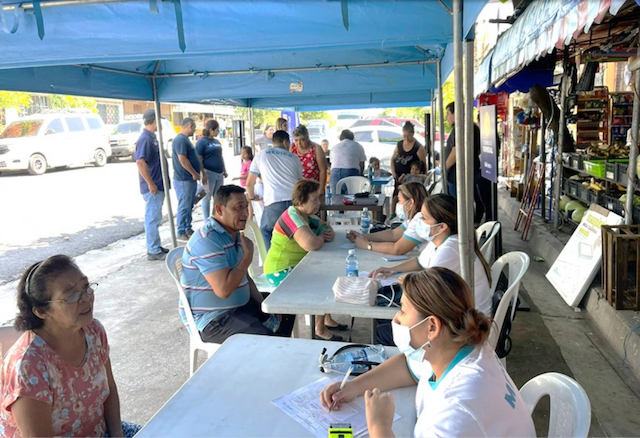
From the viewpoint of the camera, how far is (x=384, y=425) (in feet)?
4.84

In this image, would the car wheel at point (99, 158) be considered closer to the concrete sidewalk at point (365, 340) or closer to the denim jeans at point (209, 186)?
the denim jeans at point (209, 186)

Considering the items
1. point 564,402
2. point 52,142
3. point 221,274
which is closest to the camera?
point 564,402

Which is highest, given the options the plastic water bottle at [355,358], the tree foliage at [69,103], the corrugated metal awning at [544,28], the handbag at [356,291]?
the tree foliage at [69,103]

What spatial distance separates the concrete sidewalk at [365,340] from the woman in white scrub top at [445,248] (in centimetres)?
85

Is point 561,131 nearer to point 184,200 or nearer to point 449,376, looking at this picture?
point 184,200

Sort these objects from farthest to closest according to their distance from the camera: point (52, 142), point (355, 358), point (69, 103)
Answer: point (69, 103) → point (52, 142) → point (355, 358)

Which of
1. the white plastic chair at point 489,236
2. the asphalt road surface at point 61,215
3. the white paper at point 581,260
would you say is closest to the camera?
the white plastic chair at point 489,236

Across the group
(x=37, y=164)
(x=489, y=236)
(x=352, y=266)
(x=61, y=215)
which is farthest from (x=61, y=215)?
(x=489, y=236)

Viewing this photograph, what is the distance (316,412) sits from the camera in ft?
5.69

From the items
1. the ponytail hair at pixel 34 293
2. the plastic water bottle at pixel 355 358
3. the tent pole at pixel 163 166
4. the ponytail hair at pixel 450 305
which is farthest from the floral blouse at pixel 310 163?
the ponytail hair at pixel 450 305

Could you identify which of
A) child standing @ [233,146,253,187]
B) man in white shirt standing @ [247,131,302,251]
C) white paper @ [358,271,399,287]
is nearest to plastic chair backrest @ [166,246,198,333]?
white paper @ [358,271,399,287]

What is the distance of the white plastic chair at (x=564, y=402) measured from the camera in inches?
61.1

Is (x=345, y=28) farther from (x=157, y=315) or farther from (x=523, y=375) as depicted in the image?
(x=157, y=315)

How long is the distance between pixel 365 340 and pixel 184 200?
4545 mm
